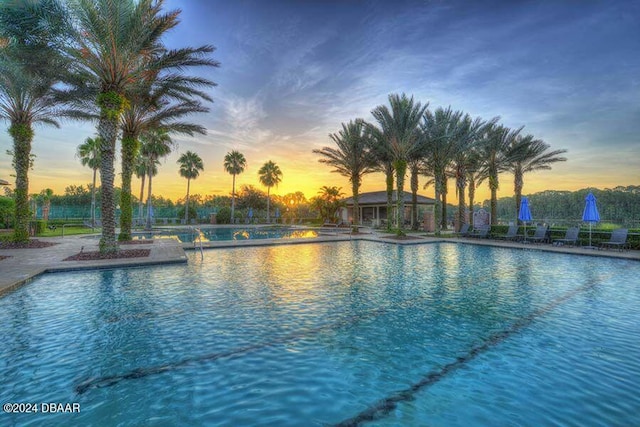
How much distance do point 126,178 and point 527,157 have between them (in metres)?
31.3

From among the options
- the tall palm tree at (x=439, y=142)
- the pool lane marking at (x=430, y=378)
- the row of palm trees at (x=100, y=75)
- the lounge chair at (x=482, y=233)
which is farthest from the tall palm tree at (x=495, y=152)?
the row of palm trees at (x=100, y=75)

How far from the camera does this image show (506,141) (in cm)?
2589

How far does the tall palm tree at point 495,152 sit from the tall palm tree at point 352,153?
9.83 m

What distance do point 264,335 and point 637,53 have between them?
21581 mm

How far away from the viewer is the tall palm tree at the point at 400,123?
20766mm

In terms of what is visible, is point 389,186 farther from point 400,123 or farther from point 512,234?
point 512,234

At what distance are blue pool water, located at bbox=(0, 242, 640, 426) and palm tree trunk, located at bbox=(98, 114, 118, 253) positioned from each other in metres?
3.23

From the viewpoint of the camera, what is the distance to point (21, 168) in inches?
577

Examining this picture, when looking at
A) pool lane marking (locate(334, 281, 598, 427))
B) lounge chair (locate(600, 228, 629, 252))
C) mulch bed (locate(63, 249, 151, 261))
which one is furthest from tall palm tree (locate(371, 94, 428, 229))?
mulch bed (locate(63, 249, 151, 261))

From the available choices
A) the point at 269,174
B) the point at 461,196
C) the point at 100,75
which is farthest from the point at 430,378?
the point at 269,174

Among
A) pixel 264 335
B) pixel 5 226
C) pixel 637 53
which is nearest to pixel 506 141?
pixel 637 53

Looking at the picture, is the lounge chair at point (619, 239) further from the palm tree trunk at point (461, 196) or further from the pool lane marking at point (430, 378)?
the pool lane marking at point (430, 378)

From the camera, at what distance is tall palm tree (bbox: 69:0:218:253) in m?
10.6

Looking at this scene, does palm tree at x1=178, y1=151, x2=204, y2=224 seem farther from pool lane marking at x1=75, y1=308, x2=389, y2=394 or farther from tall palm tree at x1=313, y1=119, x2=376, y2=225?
pool lane marking at x1=75, y1=308, x2=389, y2=394
